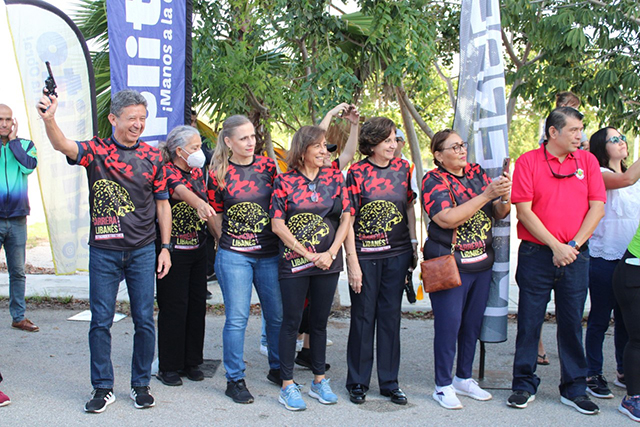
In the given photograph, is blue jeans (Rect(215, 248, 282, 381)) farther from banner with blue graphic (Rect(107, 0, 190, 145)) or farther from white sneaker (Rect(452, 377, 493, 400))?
banner with blue graphic (Rect(107, 0, 190, 145))

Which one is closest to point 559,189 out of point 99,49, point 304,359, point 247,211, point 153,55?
point 247,211

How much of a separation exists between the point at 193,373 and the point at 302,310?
3.63 feet

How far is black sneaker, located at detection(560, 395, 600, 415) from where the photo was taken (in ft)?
13.0

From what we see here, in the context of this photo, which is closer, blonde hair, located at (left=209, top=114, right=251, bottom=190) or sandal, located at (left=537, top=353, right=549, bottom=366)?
blonde hair, located at (left=209, top=114, right=251, bottom=190)

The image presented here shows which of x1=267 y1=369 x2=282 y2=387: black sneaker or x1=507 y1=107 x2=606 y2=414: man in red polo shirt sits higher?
x1=507 y1=107 x2=606 y2=414: man in red polo shirt

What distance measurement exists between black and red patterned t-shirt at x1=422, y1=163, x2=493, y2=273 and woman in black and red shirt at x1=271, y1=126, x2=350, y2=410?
60cm

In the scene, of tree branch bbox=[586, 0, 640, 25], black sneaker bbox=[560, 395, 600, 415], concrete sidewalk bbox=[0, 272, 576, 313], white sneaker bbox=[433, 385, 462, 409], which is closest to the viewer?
black sneaker bbox=[560, 395, 600, 415]

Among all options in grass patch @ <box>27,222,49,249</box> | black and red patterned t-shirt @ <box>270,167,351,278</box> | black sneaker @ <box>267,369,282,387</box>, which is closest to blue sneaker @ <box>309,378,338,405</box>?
black sneaker @ <box>267,369,282,387</box>

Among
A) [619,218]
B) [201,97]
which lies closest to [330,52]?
[201,97]

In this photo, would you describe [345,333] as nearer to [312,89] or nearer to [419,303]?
[419,303]

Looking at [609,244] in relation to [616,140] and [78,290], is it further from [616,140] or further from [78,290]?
[78,290]

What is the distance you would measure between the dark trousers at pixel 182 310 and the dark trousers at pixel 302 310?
79cm

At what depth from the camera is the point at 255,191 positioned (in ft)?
13.7

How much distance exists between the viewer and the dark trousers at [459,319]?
4148 mm
